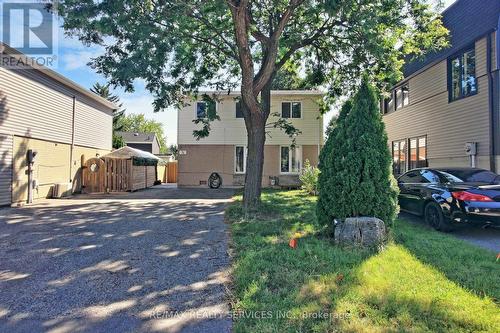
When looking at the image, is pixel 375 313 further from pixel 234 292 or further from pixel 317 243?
pixel 317 243

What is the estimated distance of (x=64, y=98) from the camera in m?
13.6

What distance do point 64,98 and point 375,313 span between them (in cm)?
1484

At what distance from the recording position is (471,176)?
6.68 metres

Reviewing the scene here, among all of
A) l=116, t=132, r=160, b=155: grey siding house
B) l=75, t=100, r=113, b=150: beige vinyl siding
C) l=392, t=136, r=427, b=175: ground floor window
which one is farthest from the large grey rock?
l=116, t=132, r=160, b=155: grey siding house

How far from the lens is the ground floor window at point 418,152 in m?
13.0

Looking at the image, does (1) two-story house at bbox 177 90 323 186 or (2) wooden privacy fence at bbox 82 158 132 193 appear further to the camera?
(1) two-story house at bbox 177 90 323 186

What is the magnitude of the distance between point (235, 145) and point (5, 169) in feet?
33.8

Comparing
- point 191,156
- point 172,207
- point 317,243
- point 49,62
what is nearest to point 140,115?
point 191,156

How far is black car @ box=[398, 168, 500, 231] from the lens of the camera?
231 inches

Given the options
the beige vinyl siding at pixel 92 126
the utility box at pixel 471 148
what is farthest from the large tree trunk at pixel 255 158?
the beige vinyl siding at pixel 92 126

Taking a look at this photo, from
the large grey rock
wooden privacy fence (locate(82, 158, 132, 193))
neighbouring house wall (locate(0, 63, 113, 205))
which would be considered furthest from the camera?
wooden privacy fence (locate(82, 158, 132, 193))

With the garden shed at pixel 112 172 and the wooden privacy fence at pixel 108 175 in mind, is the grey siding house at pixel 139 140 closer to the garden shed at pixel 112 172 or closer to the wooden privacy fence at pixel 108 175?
the garden shed at pixel 112 172

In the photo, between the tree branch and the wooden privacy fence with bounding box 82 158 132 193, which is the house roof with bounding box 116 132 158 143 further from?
the tree branch

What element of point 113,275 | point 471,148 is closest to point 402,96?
point 471,148
